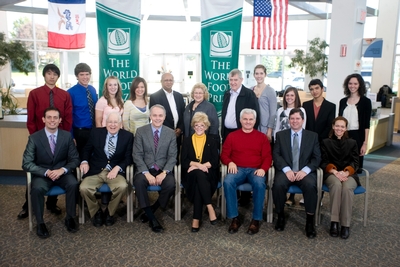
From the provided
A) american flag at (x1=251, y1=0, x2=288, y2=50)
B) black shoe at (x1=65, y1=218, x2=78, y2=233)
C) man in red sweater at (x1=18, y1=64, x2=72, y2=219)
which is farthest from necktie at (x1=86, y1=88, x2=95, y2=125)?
american flag at (x1=251, y1=0, x2=288, y2=50)

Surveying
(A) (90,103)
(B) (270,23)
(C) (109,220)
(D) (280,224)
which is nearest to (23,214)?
(C) (109,220)

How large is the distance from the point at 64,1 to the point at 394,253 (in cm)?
559

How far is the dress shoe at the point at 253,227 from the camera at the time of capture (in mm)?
3654

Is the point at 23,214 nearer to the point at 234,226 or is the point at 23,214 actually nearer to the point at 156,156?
the point at 156,156

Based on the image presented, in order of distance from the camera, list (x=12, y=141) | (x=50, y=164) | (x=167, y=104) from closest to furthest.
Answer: (x=50, y=164) < (x=167, y=104) < (x=12, y=141)

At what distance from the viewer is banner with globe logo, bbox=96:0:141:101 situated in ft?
15.9

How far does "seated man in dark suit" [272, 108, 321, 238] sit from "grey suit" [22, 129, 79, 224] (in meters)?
2.08

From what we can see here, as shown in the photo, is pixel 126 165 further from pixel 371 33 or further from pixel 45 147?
pixel 371 33

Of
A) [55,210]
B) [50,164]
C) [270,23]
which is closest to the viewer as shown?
[50,164]

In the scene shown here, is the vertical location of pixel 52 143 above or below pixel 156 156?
above

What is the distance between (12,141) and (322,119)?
14.5 feet

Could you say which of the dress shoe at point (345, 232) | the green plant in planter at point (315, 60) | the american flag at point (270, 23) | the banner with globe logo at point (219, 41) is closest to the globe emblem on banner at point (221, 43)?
the banner with globe logo at point (219, 41)

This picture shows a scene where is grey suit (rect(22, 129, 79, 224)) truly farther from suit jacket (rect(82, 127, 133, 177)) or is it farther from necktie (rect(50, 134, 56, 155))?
suit jacket (rect(82, 127, 133, 177))

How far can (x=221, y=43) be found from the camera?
4.86 meters
